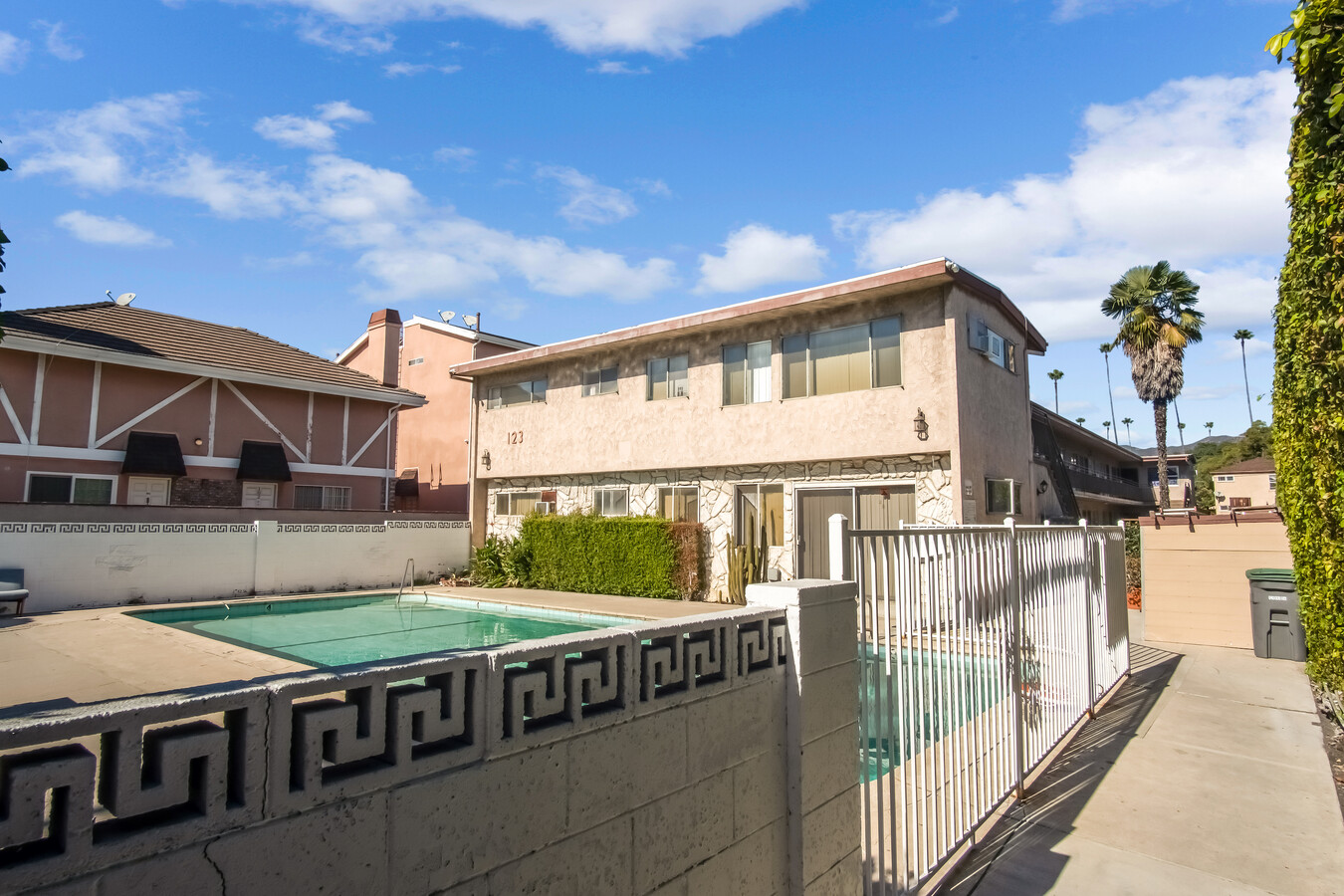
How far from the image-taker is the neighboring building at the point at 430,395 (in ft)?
91.3

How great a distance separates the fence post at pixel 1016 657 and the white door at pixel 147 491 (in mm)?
23390

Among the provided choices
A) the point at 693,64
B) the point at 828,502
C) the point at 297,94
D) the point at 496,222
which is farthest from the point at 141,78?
the point at 828,502

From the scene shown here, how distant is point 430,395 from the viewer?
96.4 ft

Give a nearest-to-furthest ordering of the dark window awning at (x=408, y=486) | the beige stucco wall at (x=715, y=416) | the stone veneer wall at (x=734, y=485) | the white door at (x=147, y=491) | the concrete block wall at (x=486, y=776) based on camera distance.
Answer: the concrete block wall at (x=486, y=776)
the stone veneer wall at (x=734, y=485)
the beige stucco wall at (x=715, y=416)
the white door at (x=147, y=491)
the dark window awning at (x=408, y=486)

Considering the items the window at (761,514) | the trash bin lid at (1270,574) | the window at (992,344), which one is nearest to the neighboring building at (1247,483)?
the window at (992,344)

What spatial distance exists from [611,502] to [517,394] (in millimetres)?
4856

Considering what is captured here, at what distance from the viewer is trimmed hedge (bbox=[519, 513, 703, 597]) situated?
1659 centimetres

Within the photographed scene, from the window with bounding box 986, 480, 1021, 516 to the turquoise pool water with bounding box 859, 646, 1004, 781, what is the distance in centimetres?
1019

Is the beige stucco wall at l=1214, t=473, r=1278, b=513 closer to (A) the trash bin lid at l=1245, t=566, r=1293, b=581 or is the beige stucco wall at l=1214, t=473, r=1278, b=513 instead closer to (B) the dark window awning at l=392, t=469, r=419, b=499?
(A) the trash bin lid at l=1245, t=566, r=1293, b=581

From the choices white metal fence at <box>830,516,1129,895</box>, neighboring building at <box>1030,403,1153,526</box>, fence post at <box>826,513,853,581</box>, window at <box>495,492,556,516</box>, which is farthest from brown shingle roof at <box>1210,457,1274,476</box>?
fence post at <box>826,513,853,581</box>

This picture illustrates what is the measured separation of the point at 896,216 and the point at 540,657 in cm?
1707

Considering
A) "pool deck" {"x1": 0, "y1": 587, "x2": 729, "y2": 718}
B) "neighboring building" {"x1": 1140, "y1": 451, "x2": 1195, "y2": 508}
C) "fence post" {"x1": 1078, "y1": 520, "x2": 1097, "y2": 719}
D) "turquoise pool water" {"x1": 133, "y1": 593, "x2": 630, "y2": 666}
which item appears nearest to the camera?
"fence post" {"x1": 1078, "y1": 520, "x2": 1097, "y2": 719}

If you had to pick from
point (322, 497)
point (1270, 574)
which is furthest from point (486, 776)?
point (322, 497)

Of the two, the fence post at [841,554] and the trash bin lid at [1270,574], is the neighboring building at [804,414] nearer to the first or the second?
the trash bin lid at [1270,574]
